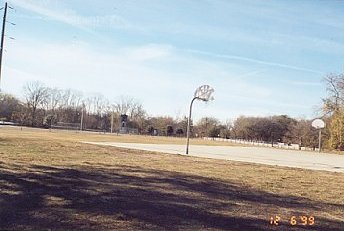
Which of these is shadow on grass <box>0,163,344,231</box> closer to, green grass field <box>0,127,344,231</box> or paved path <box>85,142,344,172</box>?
green grass field <box>0,127,344,231</box>

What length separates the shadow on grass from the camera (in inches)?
247

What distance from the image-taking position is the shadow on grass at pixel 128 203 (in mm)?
6262

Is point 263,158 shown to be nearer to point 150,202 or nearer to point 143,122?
point 150,202

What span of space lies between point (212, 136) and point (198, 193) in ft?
344

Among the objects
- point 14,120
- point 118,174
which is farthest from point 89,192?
point 14,120

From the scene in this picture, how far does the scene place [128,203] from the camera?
24.9 feet

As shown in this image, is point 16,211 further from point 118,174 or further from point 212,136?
point 212,136
